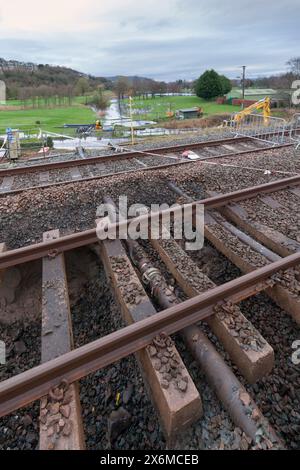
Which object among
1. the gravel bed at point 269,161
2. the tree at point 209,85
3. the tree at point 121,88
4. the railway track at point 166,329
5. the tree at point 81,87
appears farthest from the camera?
the tree at point 81,87

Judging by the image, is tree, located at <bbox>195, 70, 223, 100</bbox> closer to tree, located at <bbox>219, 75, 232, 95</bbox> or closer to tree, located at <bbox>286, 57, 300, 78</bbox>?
tree, located at <bbox>219, 75, 232, 95</bbox>

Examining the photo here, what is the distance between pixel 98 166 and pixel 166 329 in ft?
20.4

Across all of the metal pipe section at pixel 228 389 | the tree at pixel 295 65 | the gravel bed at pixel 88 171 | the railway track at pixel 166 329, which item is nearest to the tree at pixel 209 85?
the tree at pixel 295 65

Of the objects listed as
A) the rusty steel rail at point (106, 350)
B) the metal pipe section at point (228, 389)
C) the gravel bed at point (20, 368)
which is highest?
the rusty steel rail at point (106, 350)

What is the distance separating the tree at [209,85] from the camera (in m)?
65.4

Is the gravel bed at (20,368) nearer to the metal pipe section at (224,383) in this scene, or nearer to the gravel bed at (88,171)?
the metal pipe section at (224,383)

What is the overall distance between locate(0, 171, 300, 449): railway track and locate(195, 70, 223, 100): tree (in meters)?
70.0

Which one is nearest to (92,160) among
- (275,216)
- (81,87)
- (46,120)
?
(275,216)

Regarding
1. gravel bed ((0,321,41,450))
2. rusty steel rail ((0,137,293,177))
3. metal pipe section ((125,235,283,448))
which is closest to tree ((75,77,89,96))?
rusty steel rail ((0,137,293,177))

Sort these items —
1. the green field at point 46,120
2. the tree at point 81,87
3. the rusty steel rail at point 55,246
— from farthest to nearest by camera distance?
the tree at point 81,87 → the green field at point 46,120 → the rusty steel rail at point 55,246

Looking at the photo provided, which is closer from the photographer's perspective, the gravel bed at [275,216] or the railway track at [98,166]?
the gravel bed at [275,216]

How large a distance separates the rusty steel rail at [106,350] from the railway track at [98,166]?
4346 mm

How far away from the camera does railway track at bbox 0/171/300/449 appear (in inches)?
85.4

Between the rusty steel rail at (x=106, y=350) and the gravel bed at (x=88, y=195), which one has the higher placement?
the gravel bed at (x=88, y=195)
